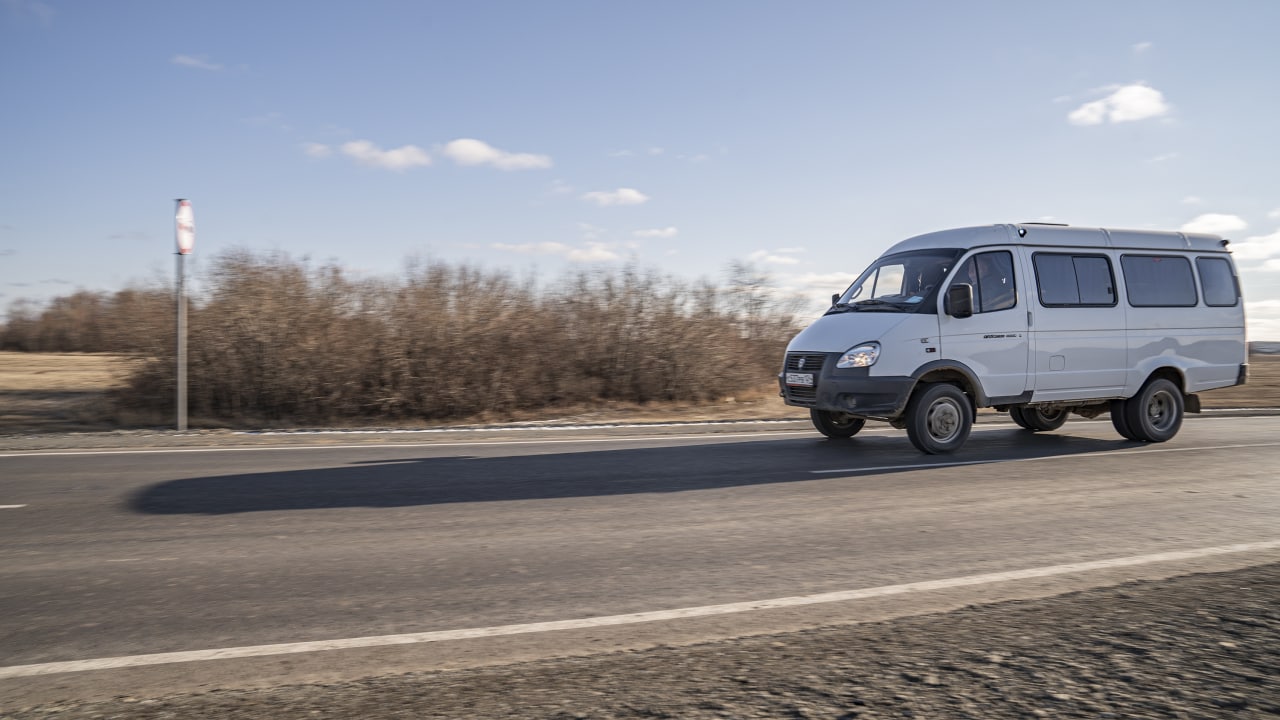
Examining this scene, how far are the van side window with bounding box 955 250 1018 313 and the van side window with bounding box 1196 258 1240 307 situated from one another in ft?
11.8

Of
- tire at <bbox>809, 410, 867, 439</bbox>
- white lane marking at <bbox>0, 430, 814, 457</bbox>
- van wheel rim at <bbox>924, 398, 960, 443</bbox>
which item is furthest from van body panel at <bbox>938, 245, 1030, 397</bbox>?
white lane marking at <bbox>0, 430, 814, 457</bbox>

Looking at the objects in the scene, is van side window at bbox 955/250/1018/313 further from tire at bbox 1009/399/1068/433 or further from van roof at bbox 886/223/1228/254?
tire at bbox 1009/399/1068/433

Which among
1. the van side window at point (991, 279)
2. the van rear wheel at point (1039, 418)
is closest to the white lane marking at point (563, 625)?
the van side window at point (991, 279)

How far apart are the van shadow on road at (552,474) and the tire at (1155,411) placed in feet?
1.26

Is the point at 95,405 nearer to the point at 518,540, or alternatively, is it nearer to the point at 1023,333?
the point at 518,540

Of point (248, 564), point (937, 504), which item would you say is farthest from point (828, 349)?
point (248, 564)

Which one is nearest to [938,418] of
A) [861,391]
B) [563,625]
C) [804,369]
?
[861,391]

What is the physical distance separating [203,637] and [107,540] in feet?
8.44

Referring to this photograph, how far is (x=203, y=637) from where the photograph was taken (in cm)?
404

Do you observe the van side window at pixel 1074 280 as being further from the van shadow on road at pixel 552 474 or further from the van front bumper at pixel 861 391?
the van front bumper at pixel 861 391

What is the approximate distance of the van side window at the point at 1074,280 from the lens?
36.1ft

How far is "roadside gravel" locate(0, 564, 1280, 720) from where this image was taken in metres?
3.07

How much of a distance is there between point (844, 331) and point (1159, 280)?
486 cm

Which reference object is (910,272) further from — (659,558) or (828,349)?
(659,558)
